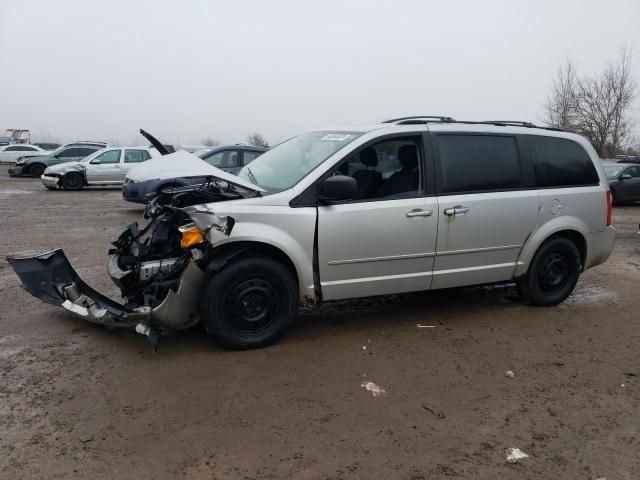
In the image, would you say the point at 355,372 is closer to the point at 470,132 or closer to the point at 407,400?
the point at 407,400

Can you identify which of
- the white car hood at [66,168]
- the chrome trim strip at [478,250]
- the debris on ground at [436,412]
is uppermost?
the white car hood at [66,168]

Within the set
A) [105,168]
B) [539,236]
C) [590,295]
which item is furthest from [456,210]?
[105,168]

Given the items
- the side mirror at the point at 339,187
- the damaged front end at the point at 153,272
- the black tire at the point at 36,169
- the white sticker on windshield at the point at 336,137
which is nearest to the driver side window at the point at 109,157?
the black tire at the point at 36,169

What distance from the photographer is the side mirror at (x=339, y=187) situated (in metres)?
4.09

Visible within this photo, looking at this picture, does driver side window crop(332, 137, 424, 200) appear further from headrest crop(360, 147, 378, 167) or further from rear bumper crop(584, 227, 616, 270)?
rear bumper crop(584, 227, 616, 270)

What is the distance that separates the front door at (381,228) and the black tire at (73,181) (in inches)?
674

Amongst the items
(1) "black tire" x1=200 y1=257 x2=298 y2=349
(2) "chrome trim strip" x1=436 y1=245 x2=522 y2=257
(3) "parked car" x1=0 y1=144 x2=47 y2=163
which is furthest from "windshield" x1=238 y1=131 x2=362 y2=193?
(3) "parked car" x1=0 y1=144 x2=47 y2=163

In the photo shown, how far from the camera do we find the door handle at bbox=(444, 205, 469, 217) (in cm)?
465

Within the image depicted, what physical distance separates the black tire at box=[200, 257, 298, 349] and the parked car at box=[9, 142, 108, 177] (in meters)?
21.7

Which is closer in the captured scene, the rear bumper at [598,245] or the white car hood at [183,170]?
the white car hood at [183,170]

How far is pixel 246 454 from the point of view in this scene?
2902 millimetres

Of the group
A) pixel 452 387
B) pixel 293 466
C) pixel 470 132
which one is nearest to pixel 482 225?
pixel 470 132

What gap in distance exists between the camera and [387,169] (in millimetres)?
4668

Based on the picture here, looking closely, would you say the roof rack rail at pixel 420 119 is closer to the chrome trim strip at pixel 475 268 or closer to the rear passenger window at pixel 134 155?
the chrome trim strip at pixel 475 268
